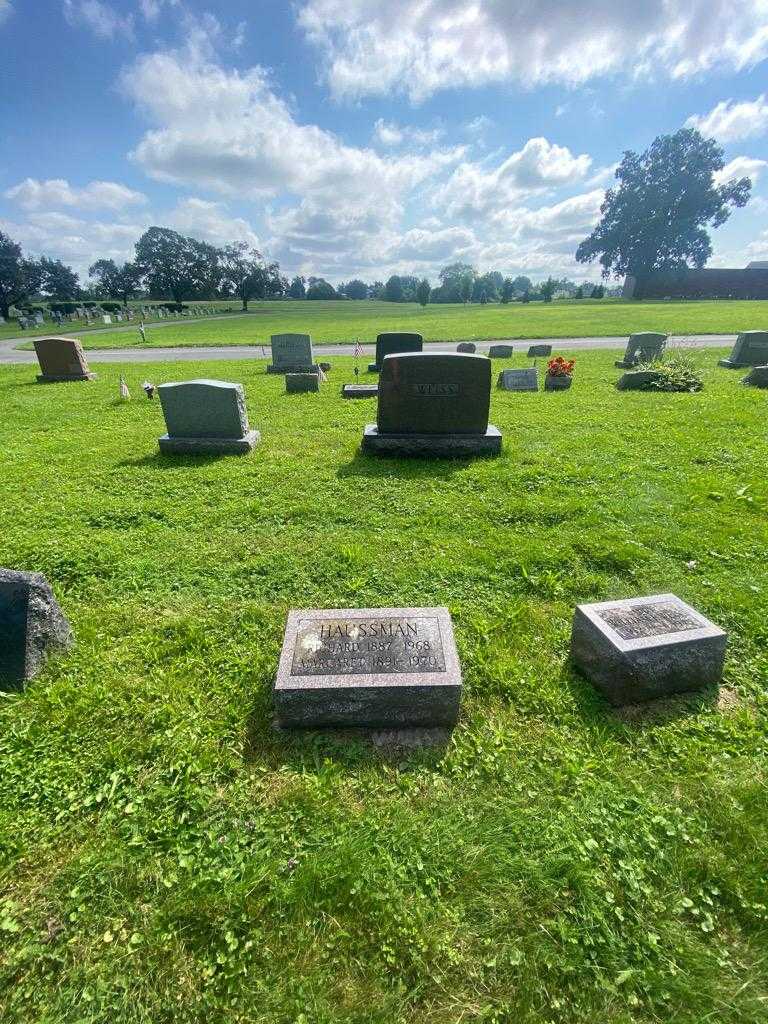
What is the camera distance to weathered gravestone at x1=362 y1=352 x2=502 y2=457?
6.83 metres

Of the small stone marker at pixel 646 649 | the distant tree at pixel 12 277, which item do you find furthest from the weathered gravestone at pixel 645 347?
the distant tree at pixel 12 277

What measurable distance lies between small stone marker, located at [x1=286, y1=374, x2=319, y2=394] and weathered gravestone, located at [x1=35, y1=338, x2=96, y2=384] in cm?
779

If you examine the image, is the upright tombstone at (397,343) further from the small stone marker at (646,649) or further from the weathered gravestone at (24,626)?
the weathered gravestone at (24,626)

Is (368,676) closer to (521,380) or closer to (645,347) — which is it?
(521,380)

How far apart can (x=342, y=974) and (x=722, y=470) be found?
7.11m

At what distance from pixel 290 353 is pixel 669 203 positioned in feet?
257

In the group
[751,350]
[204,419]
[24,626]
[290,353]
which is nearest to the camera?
[24,626]

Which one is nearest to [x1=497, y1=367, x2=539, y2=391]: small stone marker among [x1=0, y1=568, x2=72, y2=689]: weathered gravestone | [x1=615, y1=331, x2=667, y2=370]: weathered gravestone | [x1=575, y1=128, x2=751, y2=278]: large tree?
[x1=615, y1=331, x2=667, y2=370]: weathered gravestone

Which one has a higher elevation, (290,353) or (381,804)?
(290,353)

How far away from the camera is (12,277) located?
214 feet

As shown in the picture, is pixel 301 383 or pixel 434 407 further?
pixel 301 383

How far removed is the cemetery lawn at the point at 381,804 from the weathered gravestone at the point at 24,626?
0.44 feet

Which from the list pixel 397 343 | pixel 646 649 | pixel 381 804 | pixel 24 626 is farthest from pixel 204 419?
pixel 397 343

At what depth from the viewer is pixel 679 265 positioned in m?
67.1
